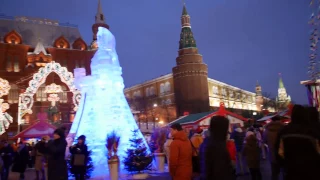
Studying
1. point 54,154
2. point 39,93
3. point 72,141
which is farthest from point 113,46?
point 39,93

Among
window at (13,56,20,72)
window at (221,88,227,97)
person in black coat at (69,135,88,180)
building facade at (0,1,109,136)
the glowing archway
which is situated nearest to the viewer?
person in black coat at (69,135,88,180)

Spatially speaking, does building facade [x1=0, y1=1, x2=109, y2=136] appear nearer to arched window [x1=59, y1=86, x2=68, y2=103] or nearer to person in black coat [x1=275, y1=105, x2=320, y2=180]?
arched window [x1=59, y1=86, x2=68, y2=103]

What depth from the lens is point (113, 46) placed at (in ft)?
43.0

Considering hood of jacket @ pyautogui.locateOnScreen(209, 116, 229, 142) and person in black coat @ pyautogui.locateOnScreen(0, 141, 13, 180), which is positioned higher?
hood of jacket @ pyautogui.locateOnScreen(209, 116, 229, 142)

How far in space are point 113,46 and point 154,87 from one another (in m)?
56.3

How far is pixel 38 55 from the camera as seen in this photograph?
1651 inches

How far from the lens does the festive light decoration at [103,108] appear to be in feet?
38.7

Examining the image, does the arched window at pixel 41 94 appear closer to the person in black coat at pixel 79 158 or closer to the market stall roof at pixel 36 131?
the market stall roof at pixel 36 131

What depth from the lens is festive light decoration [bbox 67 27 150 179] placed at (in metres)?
11.8

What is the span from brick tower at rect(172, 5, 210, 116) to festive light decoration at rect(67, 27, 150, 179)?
43.0m

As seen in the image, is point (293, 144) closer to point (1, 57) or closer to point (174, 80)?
point (1, 57)

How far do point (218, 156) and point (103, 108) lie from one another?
9017 millimetres

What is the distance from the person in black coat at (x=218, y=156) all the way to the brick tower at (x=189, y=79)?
51509mm

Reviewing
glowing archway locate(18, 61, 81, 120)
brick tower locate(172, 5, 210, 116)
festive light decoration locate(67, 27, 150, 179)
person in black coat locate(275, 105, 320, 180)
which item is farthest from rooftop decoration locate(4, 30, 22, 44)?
person in black coat locate(275, 105, 320, 180)
